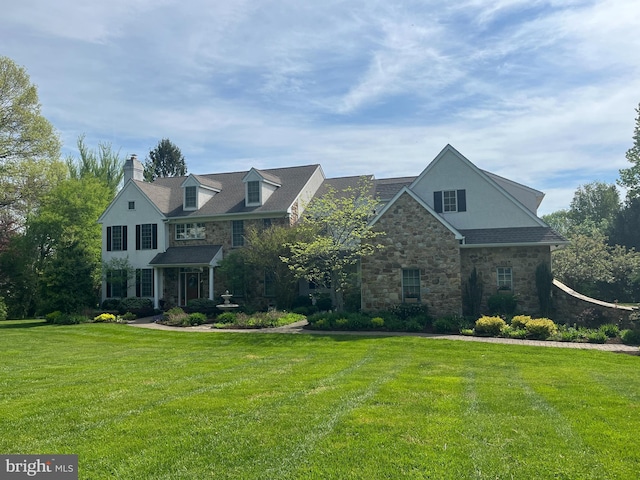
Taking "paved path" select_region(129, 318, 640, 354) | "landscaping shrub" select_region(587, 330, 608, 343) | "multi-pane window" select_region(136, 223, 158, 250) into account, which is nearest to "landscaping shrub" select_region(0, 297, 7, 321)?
"multi-pane window" select_region(136, 223, 158, 250)

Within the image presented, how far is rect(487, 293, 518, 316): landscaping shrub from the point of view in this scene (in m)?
19.8

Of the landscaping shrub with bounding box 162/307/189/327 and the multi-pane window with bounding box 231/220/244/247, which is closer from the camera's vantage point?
the landscaping shrub with bounding box 162/307/189/327

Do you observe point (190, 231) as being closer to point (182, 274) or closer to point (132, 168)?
point (182, 274)

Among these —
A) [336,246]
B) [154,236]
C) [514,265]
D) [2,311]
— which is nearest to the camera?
[514,265]

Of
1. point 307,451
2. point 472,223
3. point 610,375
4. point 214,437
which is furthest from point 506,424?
point 472,223

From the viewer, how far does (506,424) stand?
6.35m

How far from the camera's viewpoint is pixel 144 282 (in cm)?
2994

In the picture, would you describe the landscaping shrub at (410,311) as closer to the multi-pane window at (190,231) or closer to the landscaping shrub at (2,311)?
the multi-pane window at (190,231)

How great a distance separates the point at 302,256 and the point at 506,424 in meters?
17.1

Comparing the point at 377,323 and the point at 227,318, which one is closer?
the point at 377,323

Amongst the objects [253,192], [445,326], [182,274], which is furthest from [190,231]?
[445,326]

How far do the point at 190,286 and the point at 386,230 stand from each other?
14186mm

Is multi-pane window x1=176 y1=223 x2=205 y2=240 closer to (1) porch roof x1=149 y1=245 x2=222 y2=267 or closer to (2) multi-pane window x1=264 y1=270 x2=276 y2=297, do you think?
(1) porch roof x1=149 y1=245 x2=222 y2=267

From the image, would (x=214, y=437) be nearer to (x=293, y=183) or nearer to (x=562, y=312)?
(x=562, y=312)
